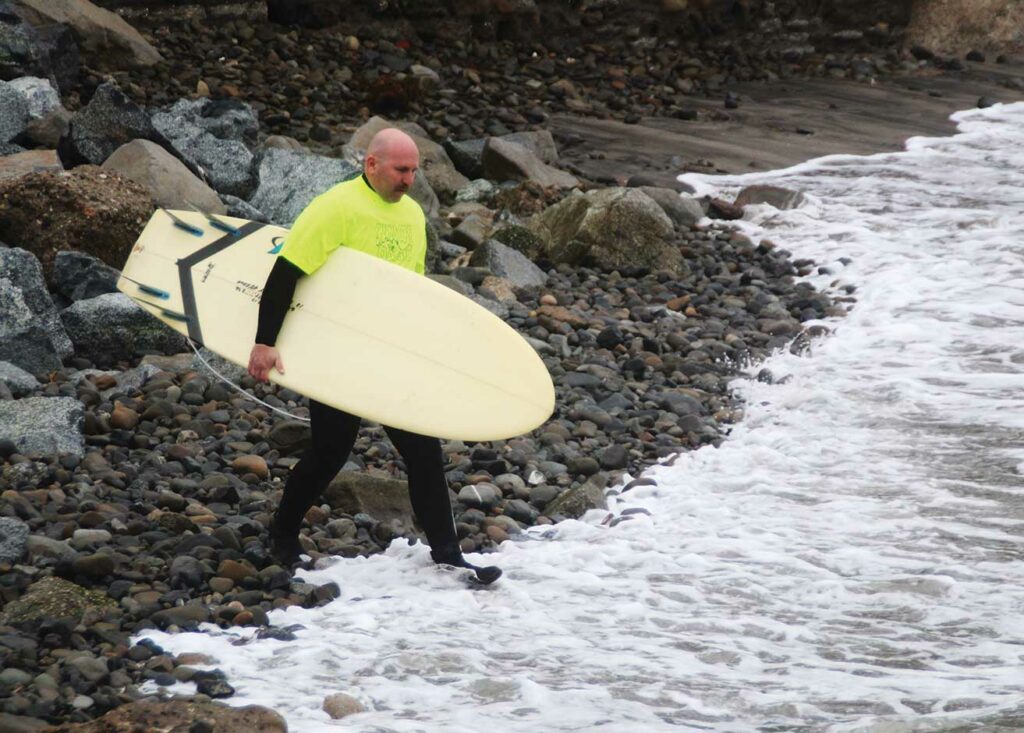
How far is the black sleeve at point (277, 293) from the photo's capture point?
494 cm

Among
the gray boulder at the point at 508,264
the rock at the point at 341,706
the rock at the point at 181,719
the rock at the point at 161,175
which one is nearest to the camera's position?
the rock at the point at 181,719

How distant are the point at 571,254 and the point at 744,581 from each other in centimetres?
458

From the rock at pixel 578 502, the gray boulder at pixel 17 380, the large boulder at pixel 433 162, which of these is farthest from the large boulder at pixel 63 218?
the rock at pixel 578 502

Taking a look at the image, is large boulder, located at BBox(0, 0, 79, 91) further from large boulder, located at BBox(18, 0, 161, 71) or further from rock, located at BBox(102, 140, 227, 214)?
rock, located at BBox(102, 140, 227, 214)

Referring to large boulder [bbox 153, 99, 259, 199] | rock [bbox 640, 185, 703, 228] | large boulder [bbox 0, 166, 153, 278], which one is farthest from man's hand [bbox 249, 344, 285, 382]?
rock [bbox 640, 185, 703, 228]

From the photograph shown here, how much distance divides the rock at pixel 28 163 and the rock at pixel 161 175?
350 millimetres

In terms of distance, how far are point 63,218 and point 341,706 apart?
16.3 ft

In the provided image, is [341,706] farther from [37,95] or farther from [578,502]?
[37,95]

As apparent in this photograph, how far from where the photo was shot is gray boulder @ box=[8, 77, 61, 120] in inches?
411

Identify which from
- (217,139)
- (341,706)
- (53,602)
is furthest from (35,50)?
(341,706)

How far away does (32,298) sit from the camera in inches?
294

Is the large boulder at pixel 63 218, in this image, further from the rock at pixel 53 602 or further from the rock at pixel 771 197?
the rock at pixel 771 197

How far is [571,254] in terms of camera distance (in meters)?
9.86

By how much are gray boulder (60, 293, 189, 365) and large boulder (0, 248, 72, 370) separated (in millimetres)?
115
